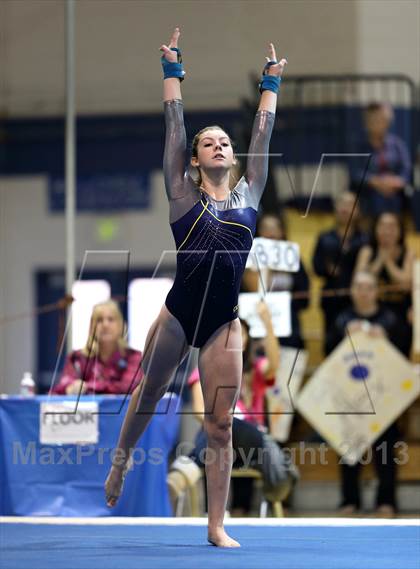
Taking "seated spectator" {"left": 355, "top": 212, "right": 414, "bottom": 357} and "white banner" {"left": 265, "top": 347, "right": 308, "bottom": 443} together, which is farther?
"seated spectator" {"left": 355, "top": 212, "right": 414, "bottom": 357}

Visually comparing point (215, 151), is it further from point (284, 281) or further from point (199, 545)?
point (284, 281)

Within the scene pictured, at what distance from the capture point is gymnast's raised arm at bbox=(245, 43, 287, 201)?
3.79 metres

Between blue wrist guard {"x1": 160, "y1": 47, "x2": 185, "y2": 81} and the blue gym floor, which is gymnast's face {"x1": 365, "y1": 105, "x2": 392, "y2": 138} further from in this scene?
blue wrist guard {"x1": 160, "y1": 47, "x2": 185, "y2": 81}

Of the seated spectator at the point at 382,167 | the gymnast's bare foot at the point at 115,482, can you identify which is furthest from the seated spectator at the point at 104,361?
the seated spectator at the point at 382,167

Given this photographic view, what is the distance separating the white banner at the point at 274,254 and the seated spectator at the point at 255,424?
221 mm

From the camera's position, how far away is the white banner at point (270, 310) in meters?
5.95

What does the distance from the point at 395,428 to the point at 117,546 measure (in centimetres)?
322

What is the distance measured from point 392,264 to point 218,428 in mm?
3604

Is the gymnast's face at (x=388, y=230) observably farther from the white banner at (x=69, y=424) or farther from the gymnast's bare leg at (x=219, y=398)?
the gymnast's bare leg at (x=219, y=398)

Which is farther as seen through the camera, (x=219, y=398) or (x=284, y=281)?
(x=284, y=281)

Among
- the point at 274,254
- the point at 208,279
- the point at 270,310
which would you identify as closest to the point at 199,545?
the point at 208,279

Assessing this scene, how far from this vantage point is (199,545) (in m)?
3.86

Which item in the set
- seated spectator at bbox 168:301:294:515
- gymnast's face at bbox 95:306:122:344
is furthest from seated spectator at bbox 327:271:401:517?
gymnast's face at bbox 95:306:122:344

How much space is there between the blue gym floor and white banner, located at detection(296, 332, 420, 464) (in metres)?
2.17
